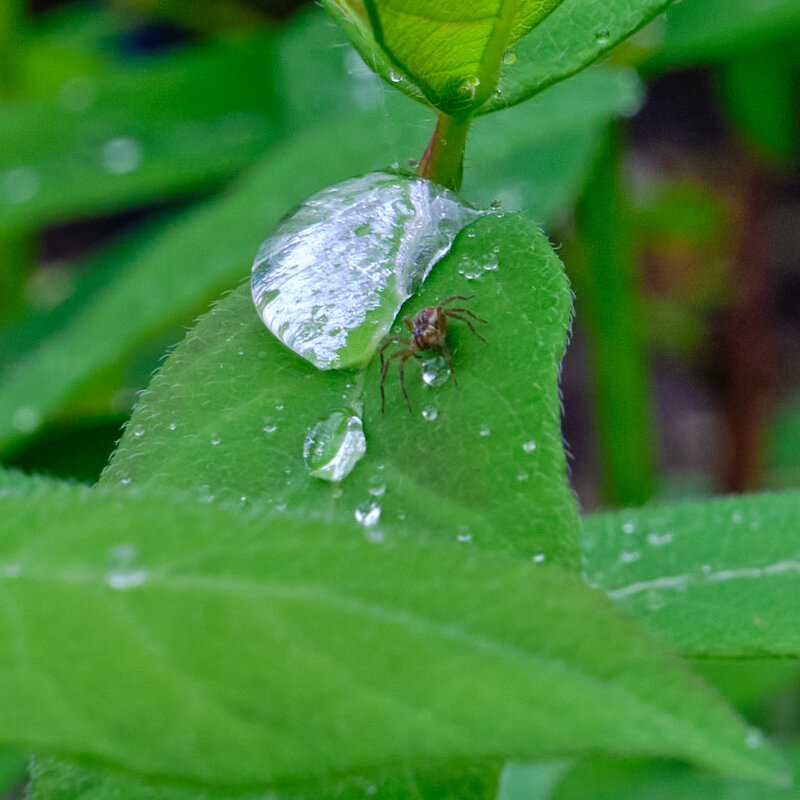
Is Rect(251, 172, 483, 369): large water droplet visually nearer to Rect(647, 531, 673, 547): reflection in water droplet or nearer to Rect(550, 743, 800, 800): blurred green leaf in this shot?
Rect(647, 531, 673, 547): reflection in water droplet

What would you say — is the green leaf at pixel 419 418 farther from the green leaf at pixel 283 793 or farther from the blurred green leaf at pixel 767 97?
the blurred green leaf at pixel 767 97

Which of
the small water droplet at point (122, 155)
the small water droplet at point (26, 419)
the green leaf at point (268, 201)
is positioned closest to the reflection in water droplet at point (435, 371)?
the green leaf at point (268, 201)

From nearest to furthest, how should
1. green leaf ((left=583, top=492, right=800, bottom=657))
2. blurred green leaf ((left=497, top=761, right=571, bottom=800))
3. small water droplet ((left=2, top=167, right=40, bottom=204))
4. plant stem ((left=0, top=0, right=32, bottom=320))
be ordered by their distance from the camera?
green leaf ((left=583, top=492, right=800, bottom=657)), blurred green leaf ((left=497, top=761, right=571, bottom=800)), small water droplet ((left=2, top=167, right=40, bottom=204)), plant stem ((left=0, top=0, right=32, bottom=320))

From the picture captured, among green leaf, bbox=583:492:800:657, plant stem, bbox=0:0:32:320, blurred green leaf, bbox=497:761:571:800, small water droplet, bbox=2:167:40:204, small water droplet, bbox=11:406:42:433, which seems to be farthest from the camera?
plant stem, bbox=0:0:32:320

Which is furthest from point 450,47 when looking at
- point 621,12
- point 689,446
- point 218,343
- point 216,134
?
point 689,446

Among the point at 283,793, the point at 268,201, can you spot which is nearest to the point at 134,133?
the point at 268,201

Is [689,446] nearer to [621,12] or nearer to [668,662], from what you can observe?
[621,12]

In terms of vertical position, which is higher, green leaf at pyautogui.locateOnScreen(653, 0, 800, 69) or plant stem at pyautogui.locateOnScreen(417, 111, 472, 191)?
Answer: plant stem at pyautogui.locateOnScreen(417, 111, 472, 191)

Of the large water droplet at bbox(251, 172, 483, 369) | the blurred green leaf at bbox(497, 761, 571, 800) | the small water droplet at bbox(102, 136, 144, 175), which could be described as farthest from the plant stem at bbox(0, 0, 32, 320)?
the large water droplet at bbox(251, 172, 483, 369)
